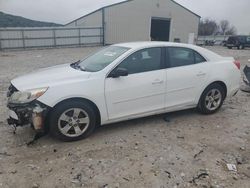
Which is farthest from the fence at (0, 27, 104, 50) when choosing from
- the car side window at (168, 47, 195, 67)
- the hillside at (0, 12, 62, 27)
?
the car side window at (168, 47, 195, 67)

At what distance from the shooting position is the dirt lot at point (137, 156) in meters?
3.07

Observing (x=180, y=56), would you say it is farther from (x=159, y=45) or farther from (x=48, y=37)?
(x=48, y=37)

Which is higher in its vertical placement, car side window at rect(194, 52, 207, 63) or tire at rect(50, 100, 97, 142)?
car side window at rect(194, 52, 207, 63)

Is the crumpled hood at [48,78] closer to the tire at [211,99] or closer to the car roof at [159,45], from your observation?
the car roof at [159,45]

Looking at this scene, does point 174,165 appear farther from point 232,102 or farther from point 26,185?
point 232,102

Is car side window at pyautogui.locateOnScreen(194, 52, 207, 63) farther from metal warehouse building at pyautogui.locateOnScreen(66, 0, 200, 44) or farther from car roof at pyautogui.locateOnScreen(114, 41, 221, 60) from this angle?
metal warehouse building at pyautogui.locateOnScreen(66, 0, 200, 44)

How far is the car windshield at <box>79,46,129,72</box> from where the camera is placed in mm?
Answer: 4355

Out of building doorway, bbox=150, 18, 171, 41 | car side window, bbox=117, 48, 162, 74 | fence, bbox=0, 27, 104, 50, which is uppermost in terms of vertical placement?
building doorway, bbox=150, 18, 171, 41

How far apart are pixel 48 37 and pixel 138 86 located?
2386cm

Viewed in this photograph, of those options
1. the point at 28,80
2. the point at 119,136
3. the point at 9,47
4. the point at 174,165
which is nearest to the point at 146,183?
the point at 174,165

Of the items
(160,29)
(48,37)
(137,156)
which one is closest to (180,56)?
(137,156)

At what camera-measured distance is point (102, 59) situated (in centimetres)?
462

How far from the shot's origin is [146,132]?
441cm

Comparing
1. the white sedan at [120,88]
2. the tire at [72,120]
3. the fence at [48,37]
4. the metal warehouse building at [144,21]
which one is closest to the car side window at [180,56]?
the white sedan at [120,88]
